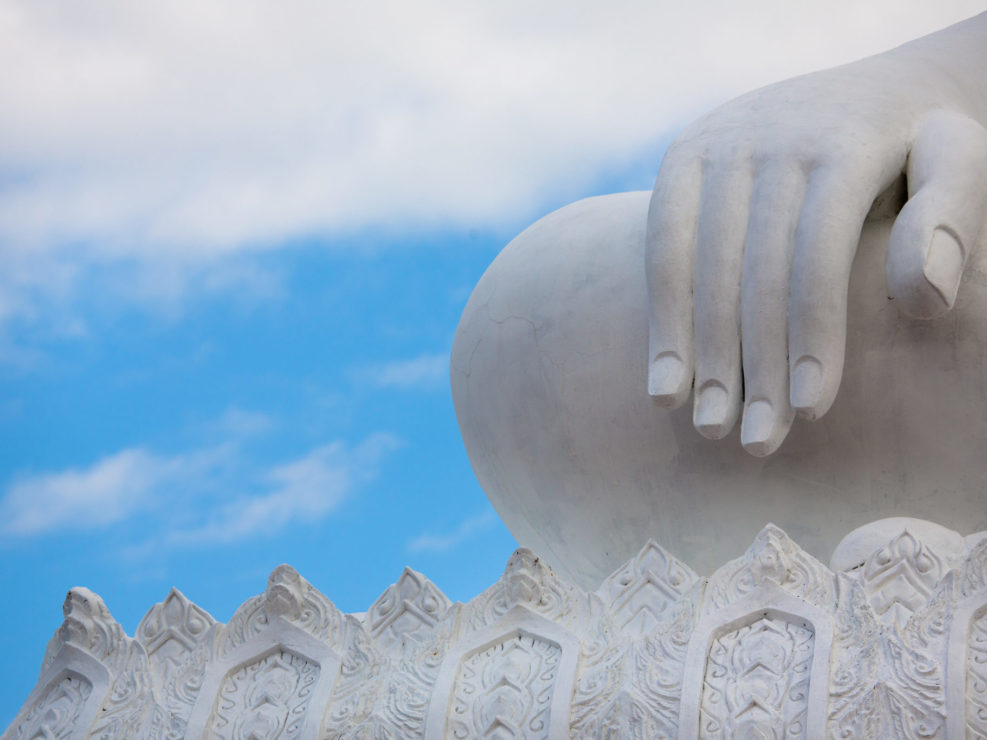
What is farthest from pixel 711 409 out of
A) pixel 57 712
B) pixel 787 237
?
pixel 57 712

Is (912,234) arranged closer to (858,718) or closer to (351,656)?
(858,718)

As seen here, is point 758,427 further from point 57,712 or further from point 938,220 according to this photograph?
point 57,712

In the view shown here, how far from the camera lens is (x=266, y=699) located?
2.97 m

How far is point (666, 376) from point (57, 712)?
5.13 ft

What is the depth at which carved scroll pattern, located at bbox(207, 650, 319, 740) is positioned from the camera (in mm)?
2904

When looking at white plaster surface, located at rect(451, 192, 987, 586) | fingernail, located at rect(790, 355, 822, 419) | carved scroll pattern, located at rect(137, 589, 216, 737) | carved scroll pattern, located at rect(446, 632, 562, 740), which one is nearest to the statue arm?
fingernail, located at rect(790, 355, 822, 419)

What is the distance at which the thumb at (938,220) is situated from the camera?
117 inches

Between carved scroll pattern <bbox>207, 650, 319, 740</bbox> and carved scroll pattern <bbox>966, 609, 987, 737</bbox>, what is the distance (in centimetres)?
132

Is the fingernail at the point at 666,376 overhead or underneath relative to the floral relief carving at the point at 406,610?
overhead

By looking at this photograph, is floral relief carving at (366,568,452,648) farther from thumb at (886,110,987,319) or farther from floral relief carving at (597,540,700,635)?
thumb at (886,110,987,319)

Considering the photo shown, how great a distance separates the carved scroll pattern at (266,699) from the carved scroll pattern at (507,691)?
13.8 inches

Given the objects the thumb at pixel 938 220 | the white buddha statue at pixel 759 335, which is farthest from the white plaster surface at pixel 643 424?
the thumb at pixel 938 220

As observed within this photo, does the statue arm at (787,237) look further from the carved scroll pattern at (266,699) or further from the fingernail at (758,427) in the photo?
the carved scroll pattern at (266,699)

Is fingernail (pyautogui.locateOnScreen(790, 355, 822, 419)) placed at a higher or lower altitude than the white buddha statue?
lower
